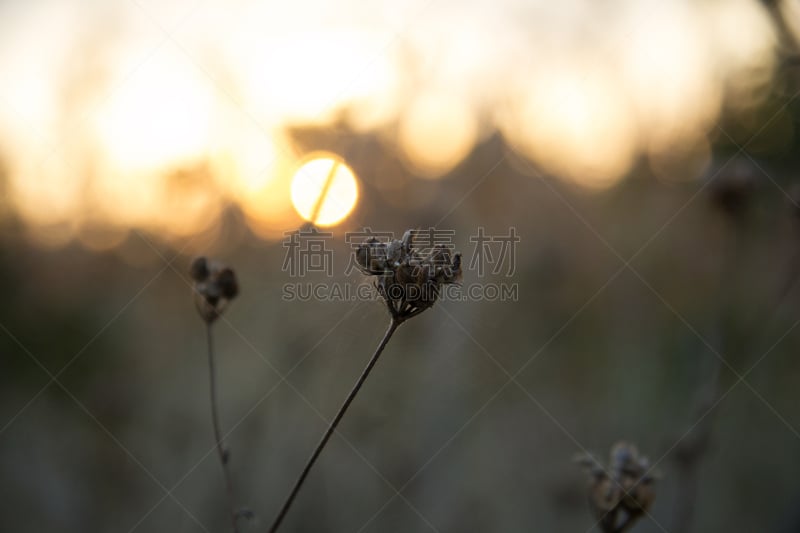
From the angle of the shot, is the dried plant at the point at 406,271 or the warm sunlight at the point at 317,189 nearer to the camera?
the dried plant at the point at 406,271

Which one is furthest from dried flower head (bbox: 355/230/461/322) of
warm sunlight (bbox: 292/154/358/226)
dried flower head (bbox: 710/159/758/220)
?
dried flower head (bbox: 710/159/758/220)

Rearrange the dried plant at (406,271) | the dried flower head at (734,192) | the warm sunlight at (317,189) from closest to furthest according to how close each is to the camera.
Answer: the dried plant at (406,271) < the warm sunlight at (317,189) < the dried flower head at (734,192)

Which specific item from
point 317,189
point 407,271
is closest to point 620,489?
point 407,271

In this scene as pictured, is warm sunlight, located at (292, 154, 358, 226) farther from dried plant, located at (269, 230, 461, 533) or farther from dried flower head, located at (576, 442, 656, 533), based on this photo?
dried flower head, located at (576, 442, 656, 533)

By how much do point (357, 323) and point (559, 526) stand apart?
126 inches

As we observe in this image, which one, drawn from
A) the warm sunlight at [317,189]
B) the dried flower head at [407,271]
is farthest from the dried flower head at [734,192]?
the dried flower head at [407,271]

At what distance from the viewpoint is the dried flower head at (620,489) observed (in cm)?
197

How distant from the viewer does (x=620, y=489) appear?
6.71ft

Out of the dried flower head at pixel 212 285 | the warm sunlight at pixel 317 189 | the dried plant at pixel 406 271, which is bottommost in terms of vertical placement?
the dried plant at pixel 406 271

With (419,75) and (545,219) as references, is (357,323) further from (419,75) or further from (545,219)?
(545,219)

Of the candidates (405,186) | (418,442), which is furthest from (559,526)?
(405,186)

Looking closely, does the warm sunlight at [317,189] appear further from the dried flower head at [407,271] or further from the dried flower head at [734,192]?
the dried flower head at [734,192]

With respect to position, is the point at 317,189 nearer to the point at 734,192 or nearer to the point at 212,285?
the point at 212,285

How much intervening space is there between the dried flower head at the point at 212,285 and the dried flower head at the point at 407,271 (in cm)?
52
